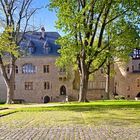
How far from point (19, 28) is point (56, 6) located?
28.5 ft

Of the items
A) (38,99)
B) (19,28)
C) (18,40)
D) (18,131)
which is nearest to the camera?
(18,131)

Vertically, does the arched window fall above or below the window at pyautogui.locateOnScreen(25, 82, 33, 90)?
above

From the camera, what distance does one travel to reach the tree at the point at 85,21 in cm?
4247

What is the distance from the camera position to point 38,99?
266 feet

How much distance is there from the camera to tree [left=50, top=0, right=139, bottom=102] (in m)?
42.5

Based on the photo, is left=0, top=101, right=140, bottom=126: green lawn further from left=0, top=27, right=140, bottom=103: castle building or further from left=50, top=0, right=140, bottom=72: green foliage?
left=0, top=27, right=140, bottom=103: castle building

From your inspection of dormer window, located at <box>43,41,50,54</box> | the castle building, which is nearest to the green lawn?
the castle building

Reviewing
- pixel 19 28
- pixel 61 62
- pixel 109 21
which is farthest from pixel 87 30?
pixel 19 28

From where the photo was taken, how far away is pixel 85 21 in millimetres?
42938

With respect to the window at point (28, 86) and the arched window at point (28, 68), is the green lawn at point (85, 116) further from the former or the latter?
the arched window at point (28, 68)

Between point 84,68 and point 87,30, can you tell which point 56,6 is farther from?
point 84,68

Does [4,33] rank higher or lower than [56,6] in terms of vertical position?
lower

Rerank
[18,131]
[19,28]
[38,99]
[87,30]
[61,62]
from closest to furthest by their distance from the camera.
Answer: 1. [18,131]
2. [87,30]
3. [61,62]
4. [19,28]
5. [38,99]

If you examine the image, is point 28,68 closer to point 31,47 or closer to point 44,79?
point 44,79
